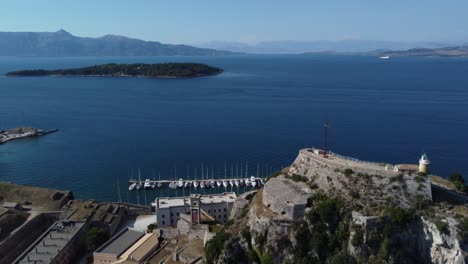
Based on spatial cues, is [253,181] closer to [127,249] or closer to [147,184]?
[147,184]

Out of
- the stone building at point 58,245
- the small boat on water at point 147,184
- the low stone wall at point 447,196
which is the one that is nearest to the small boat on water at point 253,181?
the small boat on water at point 147,184

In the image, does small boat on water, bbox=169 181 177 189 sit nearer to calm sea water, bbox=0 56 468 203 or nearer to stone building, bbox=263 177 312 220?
calm sea water, bbox=0 56 468 203

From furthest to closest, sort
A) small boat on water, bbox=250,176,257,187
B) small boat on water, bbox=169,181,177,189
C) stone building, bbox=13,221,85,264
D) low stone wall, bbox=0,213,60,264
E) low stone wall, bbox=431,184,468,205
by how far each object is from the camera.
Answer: small boat on water, bbox=250,176,257,187, small boat on water, bbox=169,181,177,189, low stone wall, bbox=0,213,60,264, stone building, bbox=13,221,85,264, low stone wall, bbox=431,184,468,205

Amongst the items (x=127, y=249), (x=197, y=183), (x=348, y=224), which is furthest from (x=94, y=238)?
(x=348, y=224)

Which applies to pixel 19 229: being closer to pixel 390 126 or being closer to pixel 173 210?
pixel 173 210

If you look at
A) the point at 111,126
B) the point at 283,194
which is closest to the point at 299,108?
the point at 111,126

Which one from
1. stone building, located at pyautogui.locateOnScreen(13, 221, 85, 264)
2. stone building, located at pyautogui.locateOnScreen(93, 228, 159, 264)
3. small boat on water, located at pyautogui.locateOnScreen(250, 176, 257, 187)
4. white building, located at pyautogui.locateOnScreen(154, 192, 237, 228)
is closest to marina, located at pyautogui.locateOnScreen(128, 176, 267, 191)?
small boat on water, located at pyautogui.locateOnScreen(250, 176, 257, 187)
